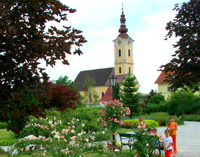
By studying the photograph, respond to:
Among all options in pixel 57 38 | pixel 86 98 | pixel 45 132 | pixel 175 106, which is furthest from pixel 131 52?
pixel 57 38

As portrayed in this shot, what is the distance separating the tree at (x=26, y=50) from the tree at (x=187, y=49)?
19.2 ft

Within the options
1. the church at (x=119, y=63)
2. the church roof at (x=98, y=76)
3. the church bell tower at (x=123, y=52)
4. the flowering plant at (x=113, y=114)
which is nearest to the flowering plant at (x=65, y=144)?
the flowering plant at (x=113, y=114)

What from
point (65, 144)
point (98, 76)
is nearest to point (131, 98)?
point (65, 144)

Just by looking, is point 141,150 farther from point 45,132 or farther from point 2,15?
point 2,15

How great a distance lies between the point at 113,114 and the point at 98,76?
69.5 m

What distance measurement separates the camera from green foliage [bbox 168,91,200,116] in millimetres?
31352

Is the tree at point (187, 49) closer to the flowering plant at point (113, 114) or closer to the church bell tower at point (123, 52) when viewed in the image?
the flowering plant at point (113, 114)

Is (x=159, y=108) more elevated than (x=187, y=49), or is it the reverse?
(x=187, y=49)

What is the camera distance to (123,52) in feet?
257

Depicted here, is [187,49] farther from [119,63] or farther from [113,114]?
[119,63]

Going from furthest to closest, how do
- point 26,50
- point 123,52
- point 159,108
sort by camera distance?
point 123,52, point 159,108, point 26,50

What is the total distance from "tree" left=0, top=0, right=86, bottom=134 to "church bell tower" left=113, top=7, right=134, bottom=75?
73.9 meters

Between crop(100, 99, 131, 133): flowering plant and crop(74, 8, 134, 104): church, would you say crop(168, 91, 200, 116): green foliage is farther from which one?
crop(74, 8, 134, 104): church

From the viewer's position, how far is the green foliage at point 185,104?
103 feet
